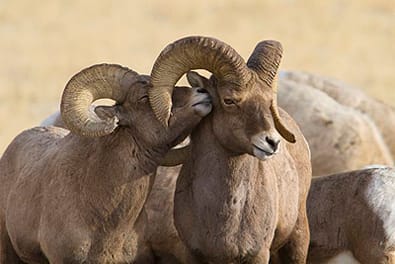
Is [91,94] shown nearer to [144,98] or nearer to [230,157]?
[144,98]

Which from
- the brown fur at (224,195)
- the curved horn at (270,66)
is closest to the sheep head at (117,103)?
the brown fur at (224,195)

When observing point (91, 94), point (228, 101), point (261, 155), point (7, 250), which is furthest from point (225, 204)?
point (7, 250)

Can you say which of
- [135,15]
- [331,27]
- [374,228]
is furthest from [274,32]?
[374,228]

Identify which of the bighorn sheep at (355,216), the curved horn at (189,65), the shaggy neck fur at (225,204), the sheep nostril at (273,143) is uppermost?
the curved horn at (189,65)

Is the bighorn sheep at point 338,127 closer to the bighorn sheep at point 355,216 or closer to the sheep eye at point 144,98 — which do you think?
the bighorn sheep at point 355,216

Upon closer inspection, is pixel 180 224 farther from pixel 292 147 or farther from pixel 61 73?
pixel 61 73

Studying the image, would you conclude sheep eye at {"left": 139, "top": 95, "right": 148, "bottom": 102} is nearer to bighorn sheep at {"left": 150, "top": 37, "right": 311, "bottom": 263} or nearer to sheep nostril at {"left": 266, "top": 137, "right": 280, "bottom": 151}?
bighorn sheep at {"left": 150, "top": 37, "right": 311, "bottom": 263}

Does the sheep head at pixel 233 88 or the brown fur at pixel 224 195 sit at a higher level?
the sheep head at pixel 233 88

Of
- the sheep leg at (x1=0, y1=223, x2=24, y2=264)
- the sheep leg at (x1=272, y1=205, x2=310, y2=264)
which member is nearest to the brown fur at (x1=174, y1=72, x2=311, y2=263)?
the sheep leg at (x1=272, y1=205, x2=310, y2=264)

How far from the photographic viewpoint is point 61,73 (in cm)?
3319

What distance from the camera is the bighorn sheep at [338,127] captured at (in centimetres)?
1877

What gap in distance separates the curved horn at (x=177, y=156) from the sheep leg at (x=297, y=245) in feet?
4.57

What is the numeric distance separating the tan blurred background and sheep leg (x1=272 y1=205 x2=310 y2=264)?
16.8 metres

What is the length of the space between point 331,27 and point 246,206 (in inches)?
1092
